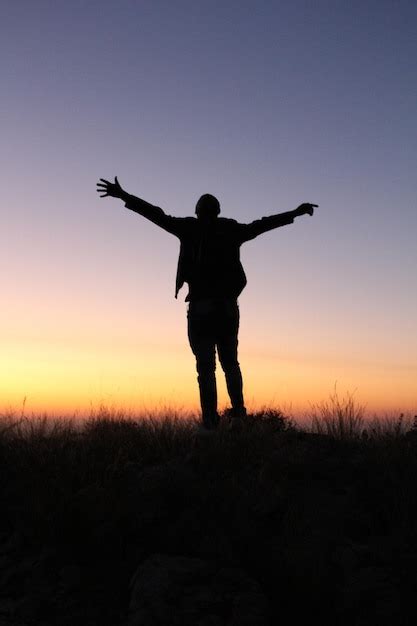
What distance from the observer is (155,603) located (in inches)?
153

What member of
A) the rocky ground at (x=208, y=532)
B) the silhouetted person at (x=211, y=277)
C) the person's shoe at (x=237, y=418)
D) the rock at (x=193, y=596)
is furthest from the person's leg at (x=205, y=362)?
the rock at (x=193, y=596)

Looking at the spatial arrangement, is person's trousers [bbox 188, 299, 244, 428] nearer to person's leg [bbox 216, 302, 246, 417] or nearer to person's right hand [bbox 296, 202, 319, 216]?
person's leg [bbox 216, 302, 246, 417]

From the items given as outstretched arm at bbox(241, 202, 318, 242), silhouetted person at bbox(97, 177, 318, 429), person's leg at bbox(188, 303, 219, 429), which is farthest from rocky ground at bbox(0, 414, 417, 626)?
outstretched arm at bbox(241, 202, 318, 242)

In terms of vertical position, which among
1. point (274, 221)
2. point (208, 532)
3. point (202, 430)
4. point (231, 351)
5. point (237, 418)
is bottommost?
point (208, 532)

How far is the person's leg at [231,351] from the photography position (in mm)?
7387

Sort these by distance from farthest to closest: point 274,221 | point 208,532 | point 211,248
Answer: point 274,221 → point 211,248 → point 208,532

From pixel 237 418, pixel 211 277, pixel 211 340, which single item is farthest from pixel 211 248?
pixel 237 418

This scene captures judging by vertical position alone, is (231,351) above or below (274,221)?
below

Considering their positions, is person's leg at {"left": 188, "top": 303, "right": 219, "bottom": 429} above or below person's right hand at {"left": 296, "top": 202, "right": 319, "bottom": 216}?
below

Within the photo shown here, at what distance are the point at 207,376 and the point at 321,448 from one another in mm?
1733

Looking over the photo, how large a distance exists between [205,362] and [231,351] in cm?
36

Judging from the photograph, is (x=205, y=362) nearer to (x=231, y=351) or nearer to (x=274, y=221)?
(x=231, y=351)

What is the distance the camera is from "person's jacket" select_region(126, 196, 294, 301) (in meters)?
7.39

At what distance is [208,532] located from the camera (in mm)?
4637
